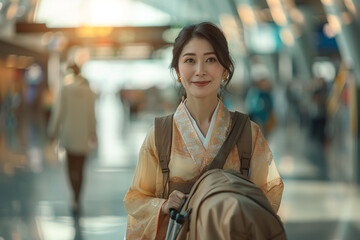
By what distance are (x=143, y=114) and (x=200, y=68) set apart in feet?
110

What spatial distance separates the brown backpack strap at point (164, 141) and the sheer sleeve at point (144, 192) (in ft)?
0.08

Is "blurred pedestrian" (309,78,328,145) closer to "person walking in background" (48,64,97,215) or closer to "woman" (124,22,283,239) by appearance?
"person walking in background" (48,64,97,215)

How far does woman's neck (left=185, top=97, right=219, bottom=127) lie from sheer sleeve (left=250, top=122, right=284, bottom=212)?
230 millimetres

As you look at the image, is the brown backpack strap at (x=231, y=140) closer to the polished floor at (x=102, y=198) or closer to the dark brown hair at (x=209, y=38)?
the dark brown hair at (x=209, y=38)

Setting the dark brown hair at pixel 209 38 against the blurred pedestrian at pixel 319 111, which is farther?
the blurred pedestrian at pixel 319 111

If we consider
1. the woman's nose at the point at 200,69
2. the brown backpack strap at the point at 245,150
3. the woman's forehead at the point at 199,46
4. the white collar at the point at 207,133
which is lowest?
the brown backpack strap at the point at 245,150

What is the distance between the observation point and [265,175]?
96.9 inches

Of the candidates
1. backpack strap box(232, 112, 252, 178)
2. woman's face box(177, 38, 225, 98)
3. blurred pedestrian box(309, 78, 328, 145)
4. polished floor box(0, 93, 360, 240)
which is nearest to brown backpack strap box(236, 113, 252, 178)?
backpack strap box(232, 112, 252, 178)

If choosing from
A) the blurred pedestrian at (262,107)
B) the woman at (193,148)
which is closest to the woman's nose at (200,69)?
the woman at (193,148)

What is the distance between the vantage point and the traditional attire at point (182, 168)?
7.99 feet

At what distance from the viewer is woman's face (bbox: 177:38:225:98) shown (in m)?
2.45

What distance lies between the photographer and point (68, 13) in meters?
30.3

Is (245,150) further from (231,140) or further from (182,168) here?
(182,168)

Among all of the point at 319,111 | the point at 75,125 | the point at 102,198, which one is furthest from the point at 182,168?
the point at 319,111
